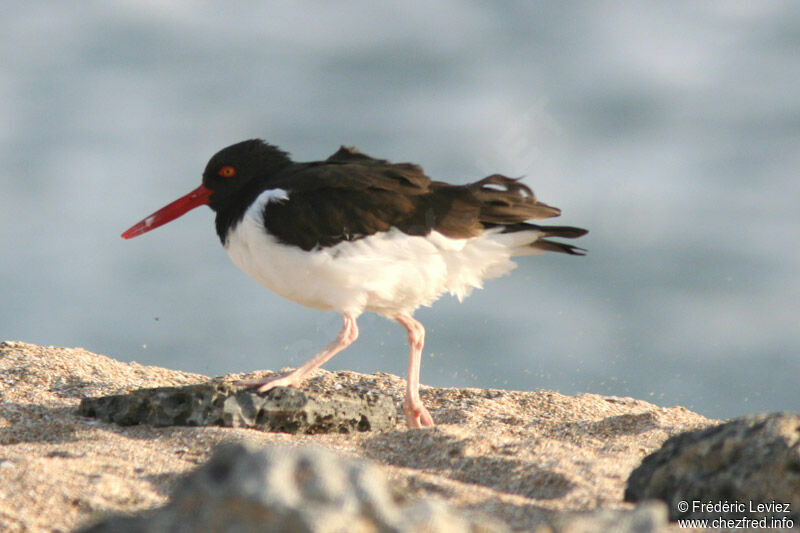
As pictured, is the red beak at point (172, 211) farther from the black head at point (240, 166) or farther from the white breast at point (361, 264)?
A: the white breast at point (361, 264)

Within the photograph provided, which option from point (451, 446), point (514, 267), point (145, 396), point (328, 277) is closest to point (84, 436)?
point (145, 396)

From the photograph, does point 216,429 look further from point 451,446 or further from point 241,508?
point 241,508

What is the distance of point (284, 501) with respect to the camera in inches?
80.7

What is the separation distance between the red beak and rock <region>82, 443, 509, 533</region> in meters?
4.78

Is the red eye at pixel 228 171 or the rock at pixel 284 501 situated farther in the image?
the red eye at pixel 228 171

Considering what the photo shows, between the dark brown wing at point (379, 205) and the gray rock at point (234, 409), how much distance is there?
3.41ft

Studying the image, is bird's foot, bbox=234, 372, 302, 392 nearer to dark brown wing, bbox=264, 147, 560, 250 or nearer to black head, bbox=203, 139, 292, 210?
dark brown wing, bbox=264, 147, 560, 250

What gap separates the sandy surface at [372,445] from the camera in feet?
12.6

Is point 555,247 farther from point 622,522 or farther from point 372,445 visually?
point 622,522

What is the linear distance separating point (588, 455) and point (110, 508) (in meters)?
2.80

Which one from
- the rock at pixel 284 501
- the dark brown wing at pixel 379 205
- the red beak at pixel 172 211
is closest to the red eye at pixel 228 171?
the red beak at pixel 172 211

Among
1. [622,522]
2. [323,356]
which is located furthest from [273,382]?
[622,522]

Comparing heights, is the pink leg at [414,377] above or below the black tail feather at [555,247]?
below

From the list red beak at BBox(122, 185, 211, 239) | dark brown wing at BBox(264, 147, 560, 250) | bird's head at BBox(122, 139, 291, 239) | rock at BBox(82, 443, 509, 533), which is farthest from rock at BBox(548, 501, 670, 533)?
red beak at BBox(122, 185, 211, 239)
